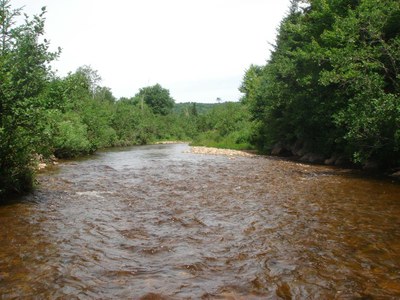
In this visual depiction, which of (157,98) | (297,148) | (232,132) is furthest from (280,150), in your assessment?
(157,98)

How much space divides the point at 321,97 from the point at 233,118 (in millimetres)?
30900

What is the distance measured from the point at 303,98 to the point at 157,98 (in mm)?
88685

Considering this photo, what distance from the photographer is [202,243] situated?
742cm

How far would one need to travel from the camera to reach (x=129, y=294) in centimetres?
507

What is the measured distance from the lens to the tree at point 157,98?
10969cm

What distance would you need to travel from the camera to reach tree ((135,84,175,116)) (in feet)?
360

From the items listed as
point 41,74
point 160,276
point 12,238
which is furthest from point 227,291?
point 41,74

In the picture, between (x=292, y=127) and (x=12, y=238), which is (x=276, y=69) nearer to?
(x=292, y=127)

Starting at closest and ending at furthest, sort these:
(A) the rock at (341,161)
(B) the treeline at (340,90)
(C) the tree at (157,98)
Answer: (B) the treeline at (340,90), (A) the rock at (341,161), (C) the tree at (157,98)

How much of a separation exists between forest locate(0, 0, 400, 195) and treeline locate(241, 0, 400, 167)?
56 millimetres

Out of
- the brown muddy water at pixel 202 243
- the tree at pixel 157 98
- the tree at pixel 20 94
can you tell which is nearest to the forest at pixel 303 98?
the tree at pixel 20 94

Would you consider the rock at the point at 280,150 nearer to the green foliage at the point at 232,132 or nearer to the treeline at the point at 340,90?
the treeline at the point at 340,90

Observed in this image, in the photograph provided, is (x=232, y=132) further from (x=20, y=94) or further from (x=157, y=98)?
(x=157, y=98)

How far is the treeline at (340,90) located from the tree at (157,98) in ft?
244
